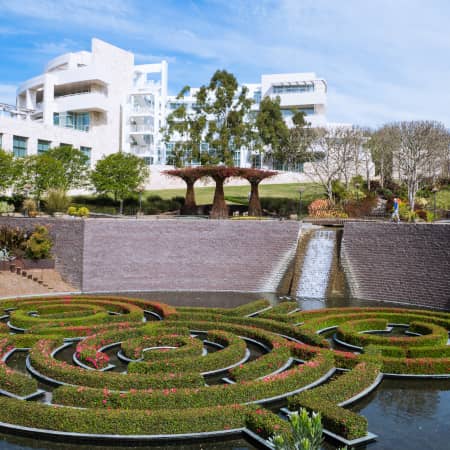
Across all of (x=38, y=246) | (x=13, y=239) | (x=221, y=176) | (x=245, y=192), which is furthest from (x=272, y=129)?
(x=38, y=246)

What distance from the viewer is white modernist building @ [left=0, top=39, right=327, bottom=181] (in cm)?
6712

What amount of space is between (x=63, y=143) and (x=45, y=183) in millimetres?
16851

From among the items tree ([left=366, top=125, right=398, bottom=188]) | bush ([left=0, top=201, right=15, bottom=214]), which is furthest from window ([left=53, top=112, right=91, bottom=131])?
tree ([left=366, top=125, right=398, bottom=188])

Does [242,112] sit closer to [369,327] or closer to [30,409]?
[369,327]

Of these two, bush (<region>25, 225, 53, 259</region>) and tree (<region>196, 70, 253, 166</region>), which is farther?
tree (<region>196, 70, 253, 166</region>)

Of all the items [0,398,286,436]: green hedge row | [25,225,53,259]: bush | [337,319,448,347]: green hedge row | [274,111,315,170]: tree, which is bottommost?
[0,398,286,436]: green hedge row

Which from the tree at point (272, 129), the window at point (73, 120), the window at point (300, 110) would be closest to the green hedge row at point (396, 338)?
the tree at point (272, 129)

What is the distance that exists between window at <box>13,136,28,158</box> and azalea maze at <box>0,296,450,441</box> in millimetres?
34785

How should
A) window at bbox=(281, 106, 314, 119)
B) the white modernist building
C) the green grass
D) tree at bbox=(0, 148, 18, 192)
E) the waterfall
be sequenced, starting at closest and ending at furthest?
the waterfall → tree at bbox=(0, 148, 18, 192) → the green grass → the white modernist building → window at bbox=(281, 106, 314, 119)

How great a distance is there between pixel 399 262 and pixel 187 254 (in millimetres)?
11998

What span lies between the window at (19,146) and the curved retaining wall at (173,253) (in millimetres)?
24806

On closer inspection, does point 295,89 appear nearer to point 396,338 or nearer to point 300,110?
point 300,110

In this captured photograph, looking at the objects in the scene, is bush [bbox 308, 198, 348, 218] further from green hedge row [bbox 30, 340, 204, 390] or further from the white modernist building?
the white modernist building

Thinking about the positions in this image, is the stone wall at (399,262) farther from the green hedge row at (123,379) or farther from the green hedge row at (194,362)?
the green hedge row at (123,379)
